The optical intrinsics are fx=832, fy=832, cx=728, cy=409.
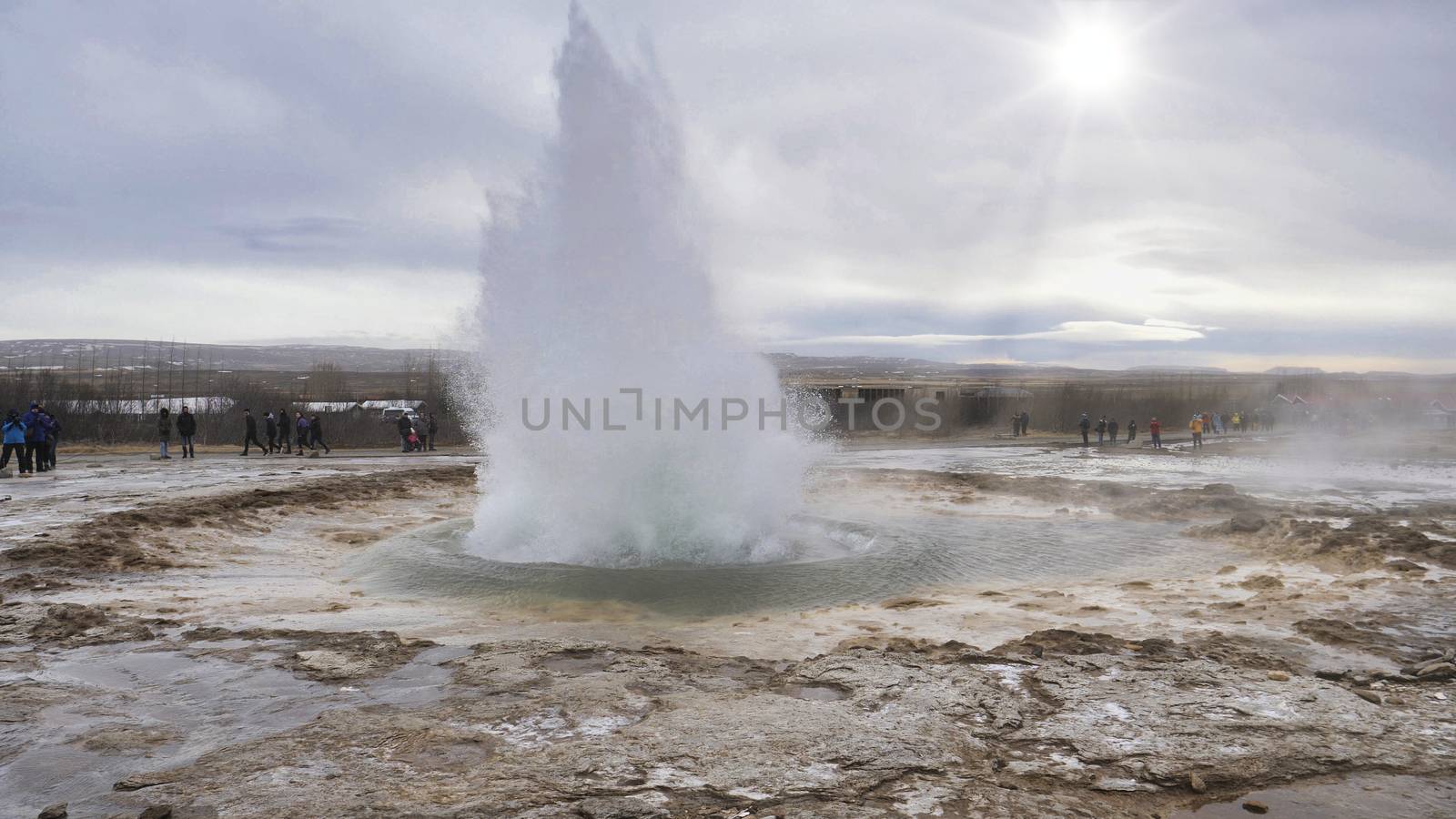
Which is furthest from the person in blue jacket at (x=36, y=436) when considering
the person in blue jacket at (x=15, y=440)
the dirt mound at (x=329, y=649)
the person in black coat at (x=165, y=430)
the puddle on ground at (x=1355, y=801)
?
the puddle on ground at (x=1355, y=801)

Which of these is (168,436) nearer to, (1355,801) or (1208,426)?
(1355,801)

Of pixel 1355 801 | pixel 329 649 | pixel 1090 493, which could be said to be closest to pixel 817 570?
pixel 329 649

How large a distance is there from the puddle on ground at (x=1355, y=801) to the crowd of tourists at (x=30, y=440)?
22.9 meters

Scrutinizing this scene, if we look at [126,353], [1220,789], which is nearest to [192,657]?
[1220,789]

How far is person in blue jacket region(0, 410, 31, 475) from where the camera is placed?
1814cm

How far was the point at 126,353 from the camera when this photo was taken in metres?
193

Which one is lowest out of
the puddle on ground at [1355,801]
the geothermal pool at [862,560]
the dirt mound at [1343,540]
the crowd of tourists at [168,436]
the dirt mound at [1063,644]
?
the geothermal pool at [862,560]

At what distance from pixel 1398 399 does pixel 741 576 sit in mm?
65126

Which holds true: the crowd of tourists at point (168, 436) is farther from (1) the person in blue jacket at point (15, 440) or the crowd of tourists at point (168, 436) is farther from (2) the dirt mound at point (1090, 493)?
(2) the dirt mound at point (1090, 493)

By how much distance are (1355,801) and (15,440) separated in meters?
23.6

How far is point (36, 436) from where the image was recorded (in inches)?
776

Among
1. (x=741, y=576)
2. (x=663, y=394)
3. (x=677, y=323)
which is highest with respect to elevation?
(x=677, y=323)

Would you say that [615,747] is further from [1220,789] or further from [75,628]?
[75,628]

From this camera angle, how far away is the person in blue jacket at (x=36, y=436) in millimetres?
19047
